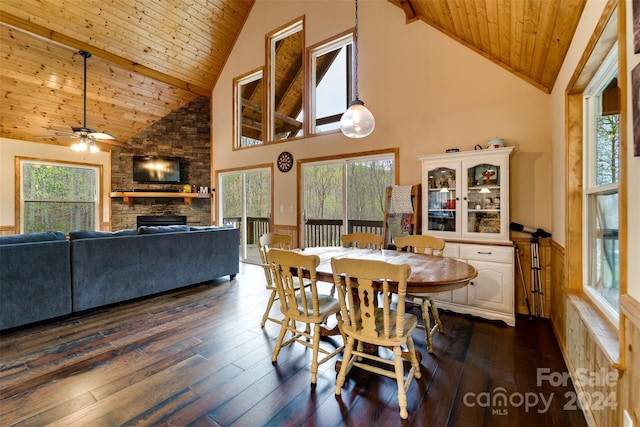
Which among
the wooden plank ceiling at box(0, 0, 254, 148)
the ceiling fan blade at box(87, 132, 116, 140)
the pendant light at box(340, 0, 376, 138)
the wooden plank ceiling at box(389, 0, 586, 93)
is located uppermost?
the wooden plank ceiling at box(0, 0, 254, 148)

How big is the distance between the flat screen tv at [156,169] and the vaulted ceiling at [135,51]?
0.71 m

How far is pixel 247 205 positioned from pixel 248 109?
7.17 feet

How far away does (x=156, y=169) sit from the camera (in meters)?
6.63

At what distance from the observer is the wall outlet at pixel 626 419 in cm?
110

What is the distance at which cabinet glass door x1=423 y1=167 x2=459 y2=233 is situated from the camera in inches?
132

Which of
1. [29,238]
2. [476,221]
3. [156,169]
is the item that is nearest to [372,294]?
[476,221]

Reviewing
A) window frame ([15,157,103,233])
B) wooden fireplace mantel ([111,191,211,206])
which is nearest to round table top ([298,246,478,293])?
wooden fireplace mantel ([111,191,211,206])

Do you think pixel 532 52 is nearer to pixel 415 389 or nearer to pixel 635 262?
pixel 635 262

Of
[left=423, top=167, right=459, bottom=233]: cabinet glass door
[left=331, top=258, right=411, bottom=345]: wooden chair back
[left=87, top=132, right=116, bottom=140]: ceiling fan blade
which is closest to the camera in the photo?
[left=331, top=258, right=411, bottom=345]: wooden chair back

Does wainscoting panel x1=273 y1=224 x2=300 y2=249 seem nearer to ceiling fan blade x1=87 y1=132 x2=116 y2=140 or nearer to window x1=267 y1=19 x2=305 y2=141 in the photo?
window x1=267 y1=19 x2=305 y2=141

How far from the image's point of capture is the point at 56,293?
2.90 meters

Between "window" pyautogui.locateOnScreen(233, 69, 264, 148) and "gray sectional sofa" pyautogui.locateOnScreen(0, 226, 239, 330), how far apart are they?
8.86 feet

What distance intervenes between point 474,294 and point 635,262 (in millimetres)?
2143

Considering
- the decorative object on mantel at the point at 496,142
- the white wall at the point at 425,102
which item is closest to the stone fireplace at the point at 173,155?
the white wall at the point at 425,102
